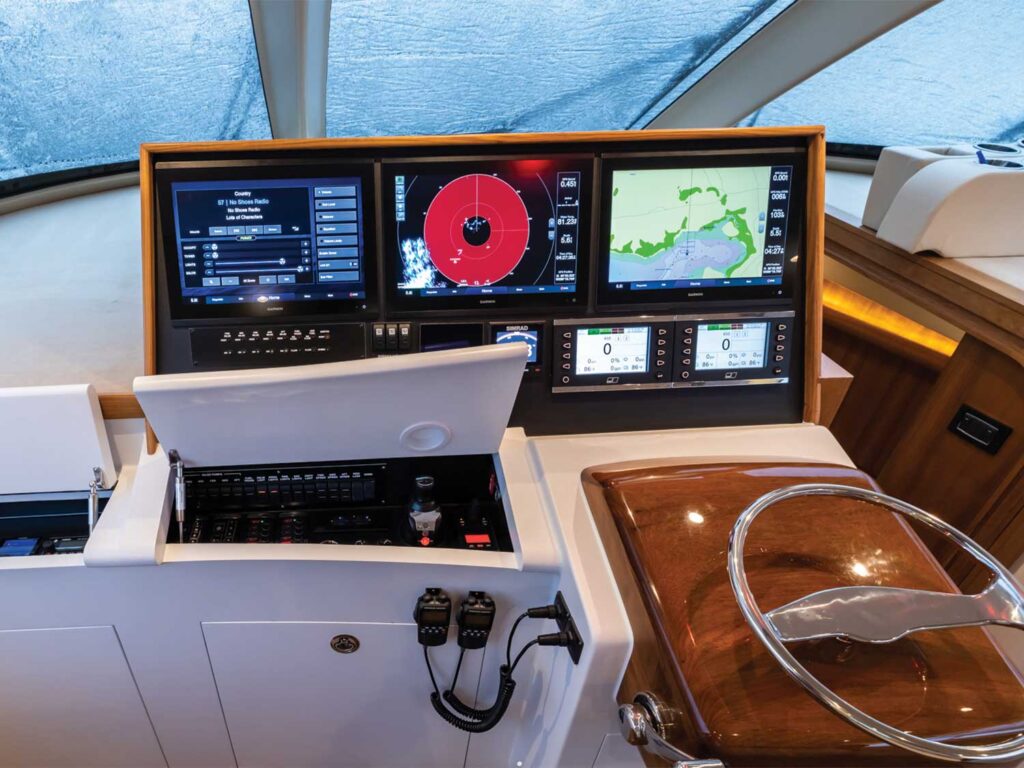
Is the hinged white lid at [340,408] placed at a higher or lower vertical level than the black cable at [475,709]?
higher

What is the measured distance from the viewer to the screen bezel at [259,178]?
117cm

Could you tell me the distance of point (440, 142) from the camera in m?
1.19

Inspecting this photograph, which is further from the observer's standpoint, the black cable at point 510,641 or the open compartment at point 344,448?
the black cable at point 510,641

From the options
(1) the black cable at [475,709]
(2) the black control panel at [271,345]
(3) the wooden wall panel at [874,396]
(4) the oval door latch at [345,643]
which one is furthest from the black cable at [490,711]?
(3) the wooden wall panel at [874,396]

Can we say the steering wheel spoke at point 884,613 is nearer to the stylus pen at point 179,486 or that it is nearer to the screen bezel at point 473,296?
the screen bezel at point 473,296

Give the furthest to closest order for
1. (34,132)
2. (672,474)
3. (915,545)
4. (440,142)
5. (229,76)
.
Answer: (229,76) → (34,132) → (440,142) → (672,474) → (915,545)

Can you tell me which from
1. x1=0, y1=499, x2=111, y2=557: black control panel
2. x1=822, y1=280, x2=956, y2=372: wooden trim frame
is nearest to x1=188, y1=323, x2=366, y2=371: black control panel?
x1=0, y1=499, x2=111, y2=557: black control panel

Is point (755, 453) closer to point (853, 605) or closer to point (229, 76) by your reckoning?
point (853, 605)

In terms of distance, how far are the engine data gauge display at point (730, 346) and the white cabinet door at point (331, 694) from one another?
0.73m

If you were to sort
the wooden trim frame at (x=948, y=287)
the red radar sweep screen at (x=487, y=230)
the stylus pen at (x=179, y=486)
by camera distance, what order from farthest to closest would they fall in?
the wooden trim frame at (x=948, y=287), the red radar sweep screen at (x=487, y=230), the stylus pen at (x=179, y=486)

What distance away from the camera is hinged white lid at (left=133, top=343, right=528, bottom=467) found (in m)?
0.95

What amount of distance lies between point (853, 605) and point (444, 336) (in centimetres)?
83

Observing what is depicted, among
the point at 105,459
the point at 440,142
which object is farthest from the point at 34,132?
the point at 440,142

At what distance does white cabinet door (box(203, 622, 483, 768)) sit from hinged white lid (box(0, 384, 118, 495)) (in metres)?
0.38
